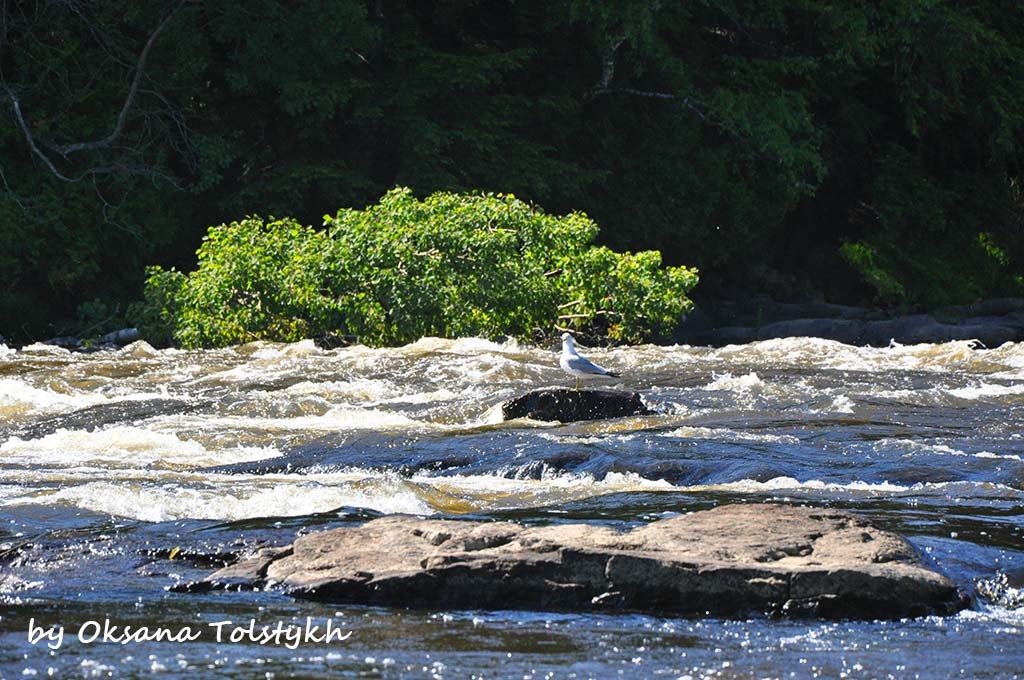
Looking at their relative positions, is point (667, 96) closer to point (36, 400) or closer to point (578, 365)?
point (578, 365)

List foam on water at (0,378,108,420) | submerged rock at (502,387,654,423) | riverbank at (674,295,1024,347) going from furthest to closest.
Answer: riverbank at (674,295,1024,347) → foam on water at (0,378,108,420) → submerged rock at (502,387,654,423)

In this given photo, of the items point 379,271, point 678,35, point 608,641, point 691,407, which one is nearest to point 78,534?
point 608,641

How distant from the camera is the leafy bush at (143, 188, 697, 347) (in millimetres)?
18281

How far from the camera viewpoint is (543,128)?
25500mm

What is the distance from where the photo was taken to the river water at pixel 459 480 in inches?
199

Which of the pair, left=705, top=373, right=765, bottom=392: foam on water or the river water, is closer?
the river water

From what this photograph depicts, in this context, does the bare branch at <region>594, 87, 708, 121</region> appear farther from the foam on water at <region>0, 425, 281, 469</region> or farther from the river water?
the foam on water at <region>0, 425, 281, 469</region>

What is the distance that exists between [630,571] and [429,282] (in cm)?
1259

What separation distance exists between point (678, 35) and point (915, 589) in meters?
22.6

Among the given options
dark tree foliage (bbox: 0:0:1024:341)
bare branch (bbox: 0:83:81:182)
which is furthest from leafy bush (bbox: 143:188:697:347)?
dark tree foliage (bbox: 0:0:1024:341)

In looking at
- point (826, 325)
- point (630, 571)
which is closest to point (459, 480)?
point (630, 571)

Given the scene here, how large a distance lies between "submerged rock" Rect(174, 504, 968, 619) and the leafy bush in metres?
12.1

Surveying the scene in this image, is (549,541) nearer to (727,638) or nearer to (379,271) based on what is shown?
(727,638)

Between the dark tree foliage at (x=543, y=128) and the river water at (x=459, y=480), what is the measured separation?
4.90m
